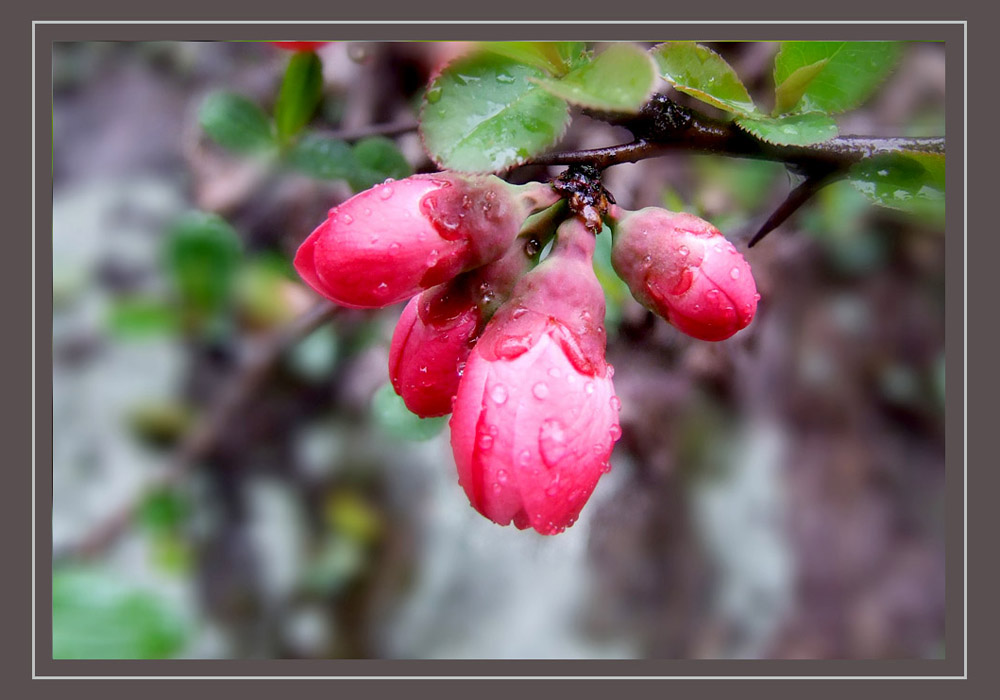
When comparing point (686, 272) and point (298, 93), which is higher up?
point (298, 93)

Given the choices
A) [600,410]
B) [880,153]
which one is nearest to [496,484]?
[600,410]

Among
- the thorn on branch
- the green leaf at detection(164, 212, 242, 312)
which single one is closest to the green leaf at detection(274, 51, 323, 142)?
the green leaf at detection(164, 212, 242, 312)

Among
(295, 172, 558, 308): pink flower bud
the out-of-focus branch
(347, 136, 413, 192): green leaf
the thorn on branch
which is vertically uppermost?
(347, 136, 413, 192): green leaf

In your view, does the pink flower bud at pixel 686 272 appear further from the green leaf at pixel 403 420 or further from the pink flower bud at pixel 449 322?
the green leaf at pixel 403 420

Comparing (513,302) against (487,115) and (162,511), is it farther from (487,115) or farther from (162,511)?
(162,511)

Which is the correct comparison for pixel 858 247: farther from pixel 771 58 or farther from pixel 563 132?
pixel 563 132

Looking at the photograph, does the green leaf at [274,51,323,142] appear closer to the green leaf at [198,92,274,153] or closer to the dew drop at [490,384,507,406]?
the green leaf at [198,92,274,153]

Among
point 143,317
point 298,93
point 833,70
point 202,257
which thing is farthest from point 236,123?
point 833,70
